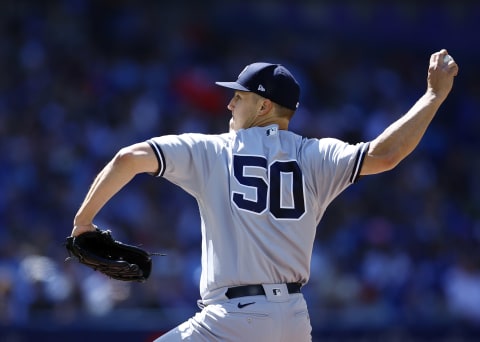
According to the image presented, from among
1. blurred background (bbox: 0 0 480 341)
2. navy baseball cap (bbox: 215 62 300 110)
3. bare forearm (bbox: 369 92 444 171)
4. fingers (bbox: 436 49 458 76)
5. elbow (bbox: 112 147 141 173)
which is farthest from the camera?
blurred background (bbox: 0 0 480 341)

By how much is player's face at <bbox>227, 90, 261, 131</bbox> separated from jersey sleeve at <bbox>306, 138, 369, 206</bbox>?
315 millimetres

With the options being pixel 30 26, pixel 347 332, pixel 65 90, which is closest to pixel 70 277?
pixel 347 332

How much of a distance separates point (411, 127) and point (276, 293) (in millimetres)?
877

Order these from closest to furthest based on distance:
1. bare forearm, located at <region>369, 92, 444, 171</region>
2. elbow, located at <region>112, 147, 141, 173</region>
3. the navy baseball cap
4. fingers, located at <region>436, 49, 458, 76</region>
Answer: elbow, located at <region>112, 147, 141, 173</region>
bare forearm, located at <region>369, 92, 444, 171</region>
fingers, located at <region>436, 49, 458, 76</region>
the navy baseball cap

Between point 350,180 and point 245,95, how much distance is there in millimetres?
630

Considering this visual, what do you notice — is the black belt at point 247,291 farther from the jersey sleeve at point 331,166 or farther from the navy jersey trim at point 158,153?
the navy jersey trim at point 158,153

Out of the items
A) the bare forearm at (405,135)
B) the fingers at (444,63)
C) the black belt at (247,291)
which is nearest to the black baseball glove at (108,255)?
the black belt at (247,291)

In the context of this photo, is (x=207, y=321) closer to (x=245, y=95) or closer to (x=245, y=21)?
(x=245, y=95)

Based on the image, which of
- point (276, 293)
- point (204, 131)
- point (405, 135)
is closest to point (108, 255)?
point (276, 293)

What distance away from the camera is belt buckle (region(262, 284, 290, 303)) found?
13.5 ft

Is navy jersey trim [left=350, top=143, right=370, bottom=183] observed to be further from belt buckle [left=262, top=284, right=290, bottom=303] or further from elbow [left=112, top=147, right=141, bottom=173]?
elbow [left=112, top=147, right=141, bottom=173]

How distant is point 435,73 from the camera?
4.14 metres

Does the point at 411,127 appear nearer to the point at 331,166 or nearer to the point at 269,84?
the point at 331,166

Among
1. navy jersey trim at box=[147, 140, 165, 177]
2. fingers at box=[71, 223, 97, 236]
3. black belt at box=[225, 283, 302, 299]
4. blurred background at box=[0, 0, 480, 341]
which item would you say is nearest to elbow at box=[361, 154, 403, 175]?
black belt at box=[225, 283, 302, 299]
